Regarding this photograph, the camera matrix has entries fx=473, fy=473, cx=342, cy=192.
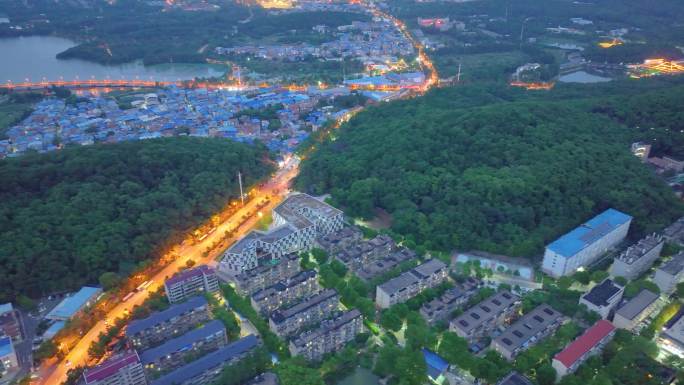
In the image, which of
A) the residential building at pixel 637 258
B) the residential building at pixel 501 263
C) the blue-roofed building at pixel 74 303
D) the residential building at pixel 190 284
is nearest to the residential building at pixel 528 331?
the residential building at pixel 501 263

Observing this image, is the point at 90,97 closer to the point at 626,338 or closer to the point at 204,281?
the point at 204,281

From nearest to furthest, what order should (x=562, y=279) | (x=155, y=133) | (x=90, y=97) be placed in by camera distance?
(x=562, y=279) → (x=155, y=133) → (x=90, y=97)

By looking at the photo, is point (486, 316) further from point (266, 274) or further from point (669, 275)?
point (266, 274)

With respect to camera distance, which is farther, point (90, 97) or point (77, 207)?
point (90, 97)

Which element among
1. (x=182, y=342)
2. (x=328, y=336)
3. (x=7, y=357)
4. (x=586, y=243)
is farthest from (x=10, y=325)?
(x=586, y=243)

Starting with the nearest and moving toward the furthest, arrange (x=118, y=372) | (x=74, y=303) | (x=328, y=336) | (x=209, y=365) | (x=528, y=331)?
(x=118, y=372) → (x=209, y=365) → (x=328, y=336) → (x=528, y=331) → (x=74, y=303)

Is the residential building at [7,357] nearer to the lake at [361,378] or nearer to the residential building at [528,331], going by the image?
the lake at [361,378]

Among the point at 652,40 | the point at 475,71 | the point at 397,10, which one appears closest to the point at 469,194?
the point at 475,71
